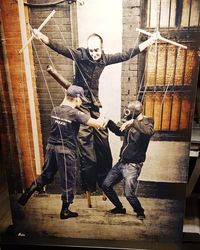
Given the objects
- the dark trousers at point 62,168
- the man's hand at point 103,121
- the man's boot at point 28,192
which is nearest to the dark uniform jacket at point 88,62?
the man's hand at point 103,121

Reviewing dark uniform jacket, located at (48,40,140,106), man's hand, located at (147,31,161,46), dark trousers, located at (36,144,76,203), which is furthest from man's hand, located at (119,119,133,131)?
man's hand, located at (147,31,161,46)

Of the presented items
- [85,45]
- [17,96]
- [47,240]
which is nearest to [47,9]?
[85,45]

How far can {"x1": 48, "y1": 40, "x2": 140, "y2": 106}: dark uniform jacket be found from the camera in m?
1.91

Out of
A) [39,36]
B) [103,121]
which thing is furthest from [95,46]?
[103,121]

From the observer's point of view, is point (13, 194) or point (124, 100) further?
point (13, 194)

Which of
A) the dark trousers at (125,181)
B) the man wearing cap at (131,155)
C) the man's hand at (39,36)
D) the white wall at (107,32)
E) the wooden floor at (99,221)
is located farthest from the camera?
the wooden floor at (99,221)

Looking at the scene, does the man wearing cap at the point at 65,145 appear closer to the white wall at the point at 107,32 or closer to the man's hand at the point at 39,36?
the white wall at the point at 107,32

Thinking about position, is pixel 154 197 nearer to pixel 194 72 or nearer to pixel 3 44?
pixel 194 72

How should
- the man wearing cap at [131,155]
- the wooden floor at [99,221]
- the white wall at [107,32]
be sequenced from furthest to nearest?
the wooden floor at [99,221], the man wearing cap at [131,155], the white wall at [107,32]

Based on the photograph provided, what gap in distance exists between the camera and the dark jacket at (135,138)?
2.04 meters

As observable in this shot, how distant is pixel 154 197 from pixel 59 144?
2.83 ft

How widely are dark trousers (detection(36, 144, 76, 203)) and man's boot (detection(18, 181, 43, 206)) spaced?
0.12 ft

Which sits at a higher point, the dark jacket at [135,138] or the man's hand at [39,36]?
the man's hand at [39,36]

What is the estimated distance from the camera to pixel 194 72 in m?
1.89
